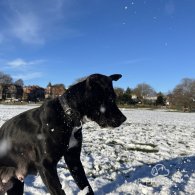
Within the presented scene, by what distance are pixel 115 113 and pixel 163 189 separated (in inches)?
66.9

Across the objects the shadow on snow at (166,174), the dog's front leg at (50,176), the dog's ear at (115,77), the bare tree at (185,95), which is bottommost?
the shadow on snow at (166,174)

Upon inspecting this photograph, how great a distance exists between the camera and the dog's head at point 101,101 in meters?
4.27

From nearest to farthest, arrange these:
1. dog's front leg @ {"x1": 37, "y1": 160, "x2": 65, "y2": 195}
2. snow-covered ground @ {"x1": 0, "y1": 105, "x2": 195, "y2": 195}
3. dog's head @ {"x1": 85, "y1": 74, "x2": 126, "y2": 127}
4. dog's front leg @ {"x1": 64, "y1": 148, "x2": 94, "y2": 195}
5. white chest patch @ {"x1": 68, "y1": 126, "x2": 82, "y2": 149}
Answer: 1. dog's front leg @ {"x1": 37, "y1": 160, "x2": 65, "y2": 195}
2. white chest patch @ {"x1": 68, "y1": 126, "x2": 82, "y2": 149}
3. dog's head @ {"x1": 85, "y1": 74, "x2": 126, "y2": 127}
4. dog's front leg @ {"x1": 64, "y1": 148, "x2": 94, "y2": 195}
5. snow-covered ground @ {"x1": 0, "y1": 105, "x2": 195, "y2": 195}

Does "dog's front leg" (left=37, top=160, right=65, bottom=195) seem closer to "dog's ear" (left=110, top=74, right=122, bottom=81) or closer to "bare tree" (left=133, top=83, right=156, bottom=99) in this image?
"dog's ear" (left=110, top=74, right=122, bottom=81)

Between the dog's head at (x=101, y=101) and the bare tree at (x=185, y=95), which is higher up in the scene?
the bare tree at (x=185, y=95)

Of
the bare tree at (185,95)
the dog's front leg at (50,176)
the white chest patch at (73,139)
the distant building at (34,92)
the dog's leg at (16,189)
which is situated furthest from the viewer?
the distant building at (34,92)

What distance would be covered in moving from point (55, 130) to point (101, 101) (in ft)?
2.38

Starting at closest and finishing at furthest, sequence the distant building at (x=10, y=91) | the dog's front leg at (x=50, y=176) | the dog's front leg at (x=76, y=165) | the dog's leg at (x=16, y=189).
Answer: the dog's front leg at (x=50, y=176), the dog's front leg at (x=76, y=165), the dog's leg at (x=16, y=189), the distant building at (x=10, y=91)

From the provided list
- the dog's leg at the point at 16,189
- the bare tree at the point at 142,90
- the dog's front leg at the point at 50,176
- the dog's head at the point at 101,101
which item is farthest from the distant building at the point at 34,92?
the dog's front leg at the point at 50,176

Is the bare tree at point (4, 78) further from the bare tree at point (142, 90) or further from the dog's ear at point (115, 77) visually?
the dog's ear at point (115, 77)

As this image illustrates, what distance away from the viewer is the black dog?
4035 mm

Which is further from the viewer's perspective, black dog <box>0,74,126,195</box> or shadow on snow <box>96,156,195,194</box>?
shadow on snow <box>96,156,195,194</box>

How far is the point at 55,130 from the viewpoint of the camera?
159 inches

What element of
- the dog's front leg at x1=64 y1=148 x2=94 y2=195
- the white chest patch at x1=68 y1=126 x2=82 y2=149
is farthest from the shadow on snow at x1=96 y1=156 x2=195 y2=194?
the white chest patch at x1=68 y1=126 x2=82 y2=149
